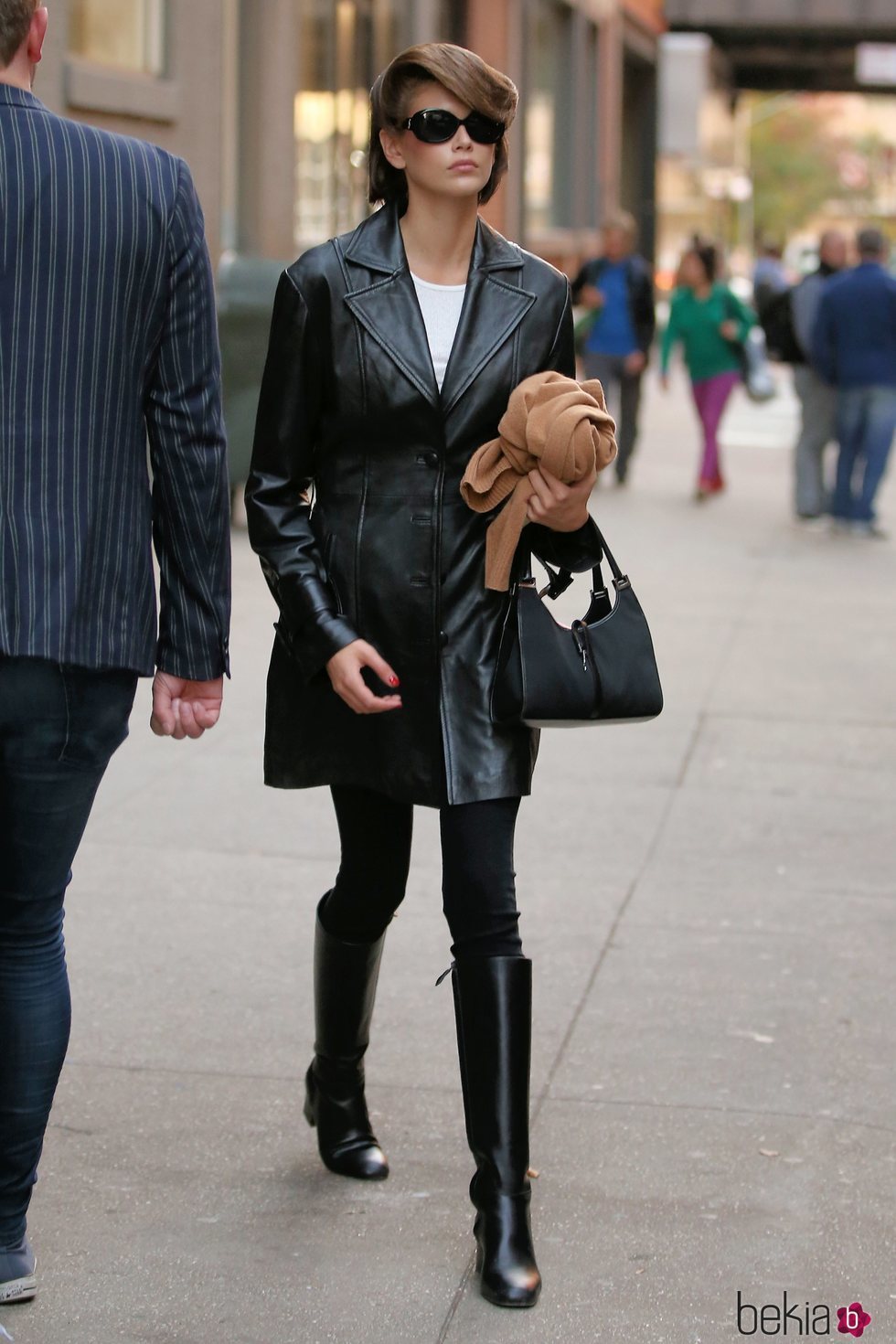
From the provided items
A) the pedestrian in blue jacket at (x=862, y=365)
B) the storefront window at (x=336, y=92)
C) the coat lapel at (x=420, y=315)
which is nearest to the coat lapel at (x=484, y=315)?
the coat lapel at (x=420, y=315)

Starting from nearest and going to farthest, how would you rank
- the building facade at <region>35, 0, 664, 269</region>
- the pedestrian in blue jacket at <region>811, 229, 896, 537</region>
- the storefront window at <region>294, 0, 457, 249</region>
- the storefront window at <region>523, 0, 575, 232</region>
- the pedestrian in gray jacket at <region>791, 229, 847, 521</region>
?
the building facade at <region>35, 0, 664, 269</region>
the pedestrian in blue jacket at <region>811, 229, 896, 537</region>
the pedestrian in gray jacket at <region>791, 229, 847, 521</region>
the storefront window at <region>294, 0, 457, 249</region>
the storefront window at <region>523, 0, 575, 232</region>

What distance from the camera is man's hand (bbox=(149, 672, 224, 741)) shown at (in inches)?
127

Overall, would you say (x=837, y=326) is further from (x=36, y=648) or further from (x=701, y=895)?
(x=36, y=648)

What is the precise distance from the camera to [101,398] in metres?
3.01

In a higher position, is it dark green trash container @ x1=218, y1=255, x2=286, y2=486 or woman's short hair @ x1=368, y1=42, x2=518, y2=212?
woman's short hair @ x1=368, y1=42, x2=518, y2=212

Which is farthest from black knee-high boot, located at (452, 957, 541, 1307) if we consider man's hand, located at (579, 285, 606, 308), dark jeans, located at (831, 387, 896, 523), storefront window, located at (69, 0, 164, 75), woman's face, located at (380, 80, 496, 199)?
man's hand, located at (579, 285, 606, 308)

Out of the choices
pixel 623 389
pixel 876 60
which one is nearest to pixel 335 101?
pixel 623 389

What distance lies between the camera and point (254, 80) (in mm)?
14500

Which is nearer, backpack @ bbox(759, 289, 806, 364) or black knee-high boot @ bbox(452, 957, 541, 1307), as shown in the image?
black knee-high boot @ bbox(452, 957, 541, 1307)

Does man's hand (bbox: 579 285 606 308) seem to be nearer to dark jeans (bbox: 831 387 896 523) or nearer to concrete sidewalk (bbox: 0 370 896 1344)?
dark jeans (bbox: 831 387 896 523)

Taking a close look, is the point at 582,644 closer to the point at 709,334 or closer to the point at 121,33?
the point at 121,33

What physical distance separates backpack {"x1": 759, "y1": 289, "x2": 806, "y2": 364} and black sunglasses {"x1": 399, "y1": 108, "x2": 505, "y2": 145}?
11029 mm

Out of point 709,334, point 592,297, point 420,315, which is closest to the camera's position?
point 420,315

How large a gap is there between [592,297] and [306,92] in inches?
118
